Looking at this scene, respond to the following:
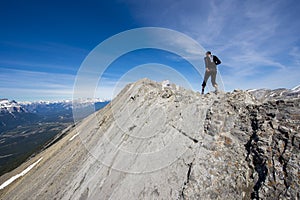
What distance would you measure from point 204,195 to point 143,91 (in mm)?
17517

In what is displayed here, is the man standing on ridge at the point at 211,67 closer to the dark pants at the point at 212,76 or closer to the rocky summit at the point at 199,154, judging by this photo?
the dark pants at the point at 212,76

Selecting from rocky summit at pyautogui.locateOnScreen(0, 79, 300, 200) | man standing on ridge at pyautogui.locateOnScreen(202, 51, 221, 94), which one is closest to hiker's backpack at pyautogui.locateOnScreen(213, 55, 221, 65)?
man standing on ridge at pyautogui.locateOnScreen(202, 51, 221, 94)

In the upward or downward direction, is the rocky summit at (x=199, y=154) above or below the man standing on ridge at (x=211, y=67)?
below

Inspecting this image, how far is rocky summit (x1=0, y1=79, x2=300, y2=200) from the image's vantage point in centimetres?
1025

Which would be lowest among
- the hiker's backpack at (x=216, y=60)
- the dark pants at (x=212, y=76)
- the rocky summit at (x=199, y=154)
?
the rocky summit at (x=199, y=154)

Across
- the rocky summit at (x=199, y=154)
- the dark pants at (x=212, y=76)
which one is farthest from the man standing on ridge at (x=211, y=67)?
the rocky summit at (x=199, y=154)

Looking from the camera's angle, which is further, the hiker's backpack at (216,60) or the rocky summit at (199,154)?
the hiker's backpack at (216,60)

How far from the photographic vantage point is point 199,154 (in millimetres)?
12773

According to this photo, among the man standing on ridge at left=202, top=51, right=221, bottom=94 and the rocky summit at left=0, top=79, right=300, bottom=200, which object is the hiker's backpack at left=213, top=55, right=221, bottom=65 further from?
the rocky summit at left=0, top=79, right=300, bottom=200

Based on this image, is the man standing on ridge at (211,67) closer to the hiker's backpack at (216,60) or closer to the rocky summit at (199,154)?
the hiker's backpack at (216,60)

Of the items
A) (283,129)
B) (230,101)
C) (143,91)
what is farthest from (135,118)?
(283,129)

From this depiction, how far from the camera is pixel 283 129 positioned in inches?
438

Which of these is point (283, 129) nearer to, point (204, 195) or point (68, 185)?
point (204, 195)

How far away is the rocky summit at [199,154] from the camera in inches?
404
